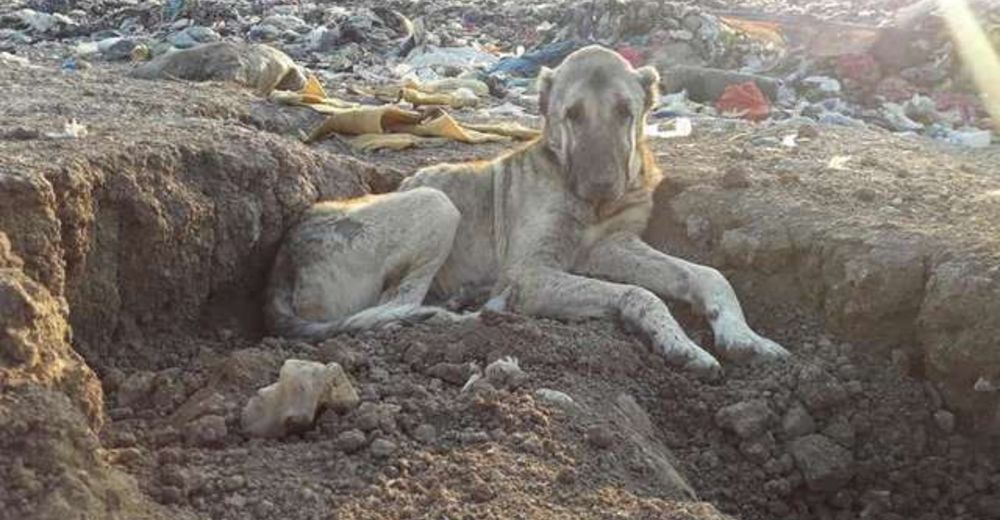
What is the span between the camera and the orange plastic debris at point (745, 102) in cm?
959

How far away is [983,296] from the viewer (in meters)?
4.80

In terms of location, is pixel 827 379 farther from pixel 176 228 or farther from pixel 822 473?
pixel 176 228

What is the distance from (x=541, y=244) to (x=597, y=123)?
25.9 inches

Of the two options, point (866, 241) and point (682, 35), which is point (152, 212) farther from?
point (682, 35)

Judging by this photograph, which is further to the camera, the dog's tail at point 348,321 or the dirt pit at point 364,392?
the dog's tail at point 348,321

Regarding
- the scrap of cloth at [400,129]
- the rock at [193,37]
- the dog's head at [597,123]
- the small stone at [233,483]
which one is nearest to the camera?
the small stone at [233,483]

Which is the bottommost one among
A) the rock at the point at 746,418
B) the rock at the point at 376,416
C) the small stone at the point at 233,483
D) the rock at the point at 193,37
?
the rock at the point at 193,37

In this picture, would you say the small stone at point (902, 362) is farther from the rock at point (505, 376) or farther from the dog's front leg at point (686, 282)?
the rock at point (505, 376)

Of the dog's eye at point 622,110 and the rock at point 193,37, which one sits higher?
the dog's eye at point 622,110

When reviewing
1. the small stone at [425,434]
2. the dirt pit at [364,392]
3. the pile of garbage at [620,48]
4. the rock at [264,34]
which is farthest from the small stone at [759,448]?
the rock at [264,34]

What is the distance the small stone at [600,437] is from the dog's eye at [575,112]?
2.28 metres

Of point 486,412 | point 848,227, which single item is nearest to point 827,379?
point 848,227

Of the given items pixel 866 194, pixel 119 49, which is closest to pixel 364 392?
pixel 866 194

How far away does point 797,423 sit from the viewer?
15.7 feet
